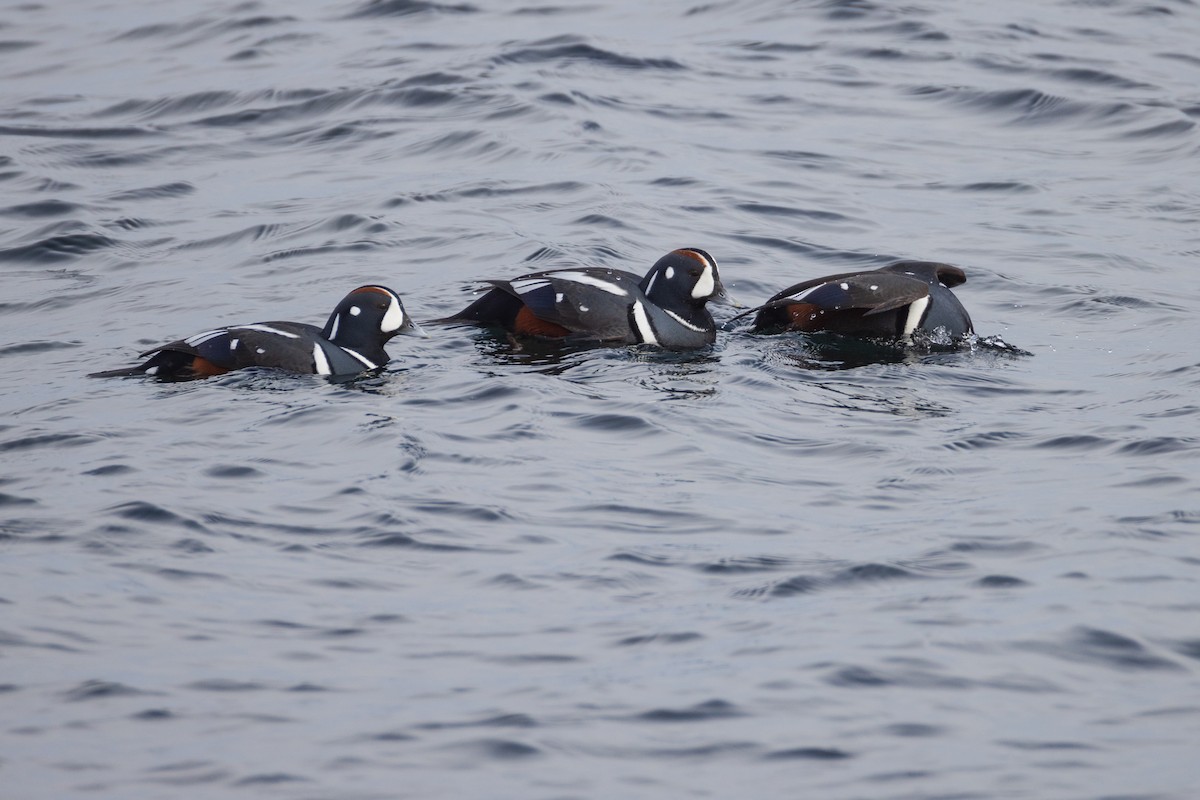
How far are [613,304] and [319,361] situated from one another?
7.06 feet

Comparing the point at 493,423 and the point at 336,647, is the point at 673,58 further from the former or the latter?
the point at 336,647

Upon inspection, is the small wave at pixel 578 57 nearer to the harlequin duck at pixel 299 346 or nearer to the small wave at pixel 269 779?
the harlequin duck at pixel 299 346

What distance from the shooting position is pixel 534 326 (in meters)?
11.1

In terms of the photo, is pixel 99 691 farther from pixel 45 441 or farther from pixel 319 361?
pixel 319 361

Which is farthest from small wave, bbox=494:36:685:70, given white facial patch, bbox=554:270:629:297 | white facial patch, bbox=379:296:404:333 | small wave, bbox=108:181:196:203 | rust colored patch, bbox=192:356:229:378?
rust colored patch, bbox=192:356:229:378

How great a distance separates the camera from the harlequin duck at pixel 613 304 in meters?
11.0

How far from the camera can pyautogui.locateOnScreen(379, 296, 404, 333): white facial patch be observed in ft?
34.3

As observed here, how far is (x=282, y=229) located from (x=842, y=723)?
977 centimetres

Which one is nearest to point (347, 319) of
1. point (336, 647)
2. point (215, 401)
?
point (215, 401)

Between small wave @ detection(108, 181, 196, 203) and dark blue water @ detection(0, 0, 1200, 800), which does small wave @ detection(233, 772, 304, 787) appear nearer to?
dark blue water @ detection(0, 0, 1200, 800)

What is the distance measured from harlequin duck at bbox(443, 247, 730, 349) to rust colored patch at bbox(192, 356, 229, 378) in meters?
2.06

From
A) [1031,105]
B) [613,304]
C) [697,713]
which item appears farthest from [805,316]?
[1031,105]

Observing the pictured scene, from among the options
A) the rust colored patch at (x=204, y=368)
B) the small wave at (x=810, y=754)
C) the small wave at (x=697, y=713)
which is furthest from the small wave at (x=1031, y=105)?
the small wave at (x=810, y=754)

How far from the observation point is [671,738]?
5.79m
